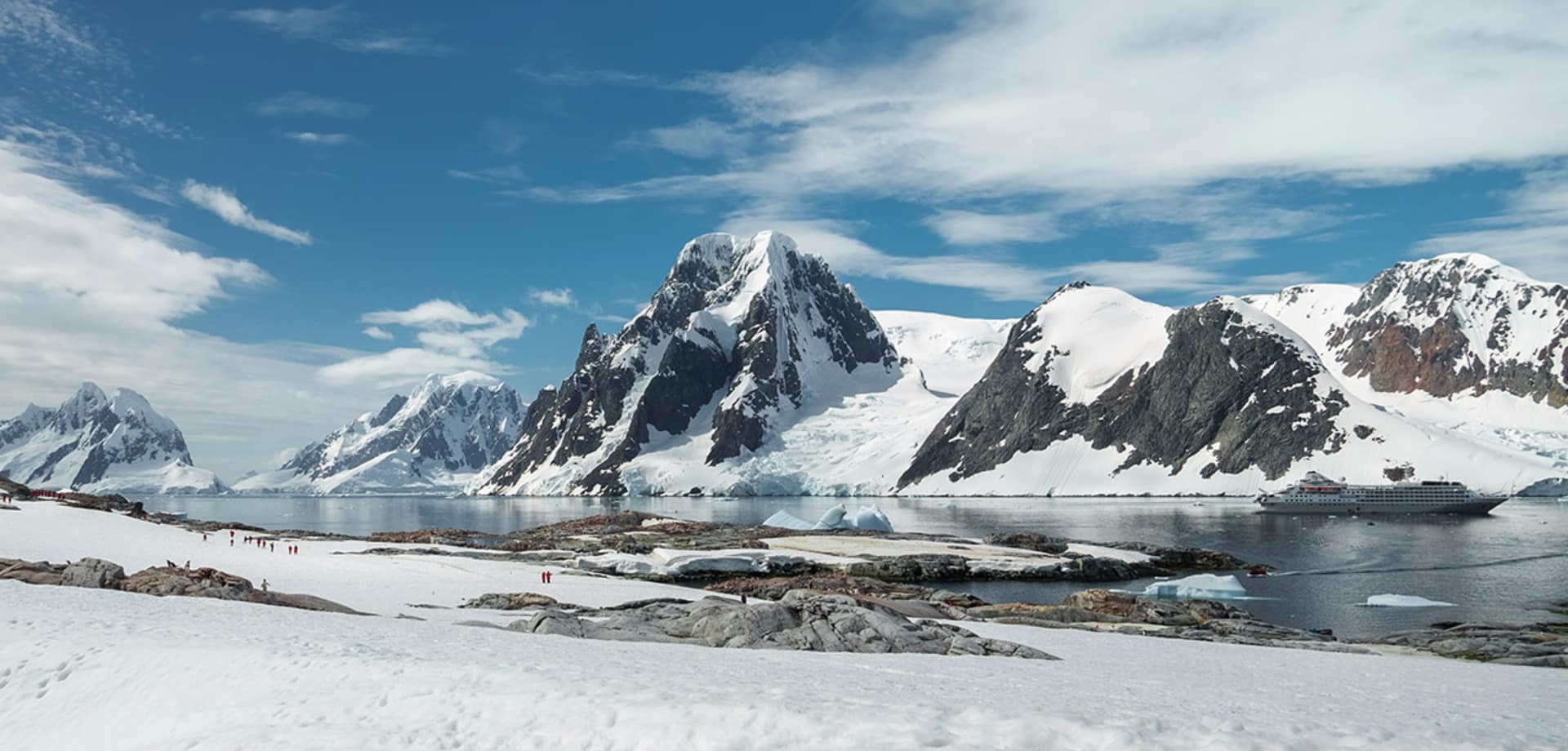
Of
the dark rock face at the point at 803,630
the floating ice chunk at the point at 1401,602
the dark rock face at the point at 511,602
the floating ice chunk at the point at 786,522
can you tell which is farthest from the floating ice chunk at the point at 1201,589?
the floating ice chunk at the point at 786,522

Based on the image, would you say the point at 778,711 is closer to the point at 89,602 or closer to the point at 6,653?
the point at 6,653

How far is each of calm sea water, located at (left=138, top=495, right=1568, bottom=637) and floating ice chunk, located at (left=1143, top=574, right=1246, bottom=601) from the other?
5.61 ft

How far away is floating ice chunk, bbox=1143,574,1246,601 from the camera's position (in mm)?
55031

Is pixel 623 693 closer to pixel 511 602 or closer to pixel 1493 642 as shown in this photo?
pixel 511 602

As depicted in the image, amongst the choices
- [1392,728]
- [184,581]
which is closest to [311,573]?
[184,581]

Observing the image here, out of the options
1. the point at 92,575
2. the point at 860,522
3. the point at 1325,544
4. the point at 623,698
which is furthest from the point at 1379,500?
the point at 623,698

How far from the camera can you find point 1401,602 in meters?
49.8

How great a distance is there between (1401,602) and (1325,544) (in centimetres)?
4580

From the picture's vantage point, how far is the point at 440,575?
153ft

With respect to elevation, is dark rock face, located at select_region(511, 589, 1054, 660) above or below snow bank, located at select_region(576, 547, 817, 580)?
above

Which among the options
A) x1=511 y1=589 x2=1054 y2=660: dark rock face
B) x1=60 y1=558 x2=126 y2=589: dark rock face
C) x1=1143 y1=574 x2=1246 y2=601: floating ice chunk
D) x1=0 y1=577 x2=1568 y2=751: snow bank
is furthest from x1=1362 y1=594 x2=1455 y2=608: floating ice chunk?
x1=60 y1=558 x2=126 y2=589: dark rock face

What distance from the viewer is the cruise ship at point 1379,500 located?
150500 mm

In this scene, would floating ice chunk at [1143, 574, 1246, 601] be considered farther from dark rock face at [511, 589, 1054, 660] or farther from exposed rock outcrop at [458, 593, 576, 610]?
exposed rock outcrop at [458, 593, 576, 610]

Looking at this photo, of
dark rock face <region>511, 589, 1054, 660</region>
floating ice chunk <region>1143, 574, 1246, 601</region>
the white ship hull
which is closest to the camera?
dark rock face <region>511, 589, 1054, 660</region>
